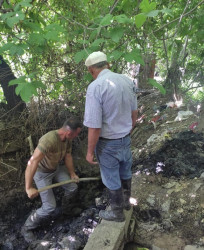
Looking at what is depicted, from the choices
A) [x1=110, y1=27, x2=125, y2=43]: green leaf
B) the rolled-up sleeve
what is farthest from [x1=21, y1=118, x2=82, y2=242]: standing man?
[x1=110, y1=27, x2=125, y2=43]: green leaf

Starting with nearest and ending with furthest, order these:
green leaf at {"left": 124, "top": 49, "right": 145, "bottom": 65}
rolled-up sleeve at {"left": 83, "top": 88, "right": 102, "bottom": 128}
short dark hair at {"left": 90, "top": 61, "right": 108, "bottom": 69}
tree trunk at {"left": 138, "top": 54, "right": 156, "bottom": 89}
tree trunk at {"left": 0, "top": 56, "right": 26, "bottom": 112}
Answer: green leaf at {"left": 124, "top": 49, "right": 145, "bottom": 65} < rolled-up sleeve at {"left": 83, "top": 88, "right": 102, "bottom": 128} < short dark hair at {"left": 90, "top": 61, "right": 108, "bottom": 69} < tree trunk at {"left": 0, "top": 56, "right": 26, "bottom": 112} < tree trunk at {"left": 138, "top": 54, "right": 156, "bottom": 89}

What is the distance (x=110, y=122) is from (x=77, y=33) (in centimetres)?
134

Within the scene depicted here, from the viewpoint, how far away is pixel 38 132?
200 inches

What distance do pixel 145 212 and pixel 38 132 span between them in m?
2.99

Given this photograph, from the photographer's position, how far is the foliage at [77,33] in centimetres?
203

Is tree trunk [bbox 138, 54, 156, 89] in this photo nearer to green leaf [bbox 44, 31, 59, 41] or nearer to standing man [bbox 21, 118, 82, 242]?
standing man [bbox 21, 118, 82, 242]

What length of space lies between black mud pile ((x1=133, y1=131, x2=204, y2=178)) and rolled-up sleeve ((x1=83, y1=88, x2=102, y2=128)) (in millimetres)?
2030

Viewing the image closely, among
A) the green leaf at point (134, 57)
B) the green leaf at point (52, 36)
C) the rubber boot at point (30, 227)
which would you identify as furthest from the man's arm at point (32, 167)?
the green leaf at point (134, 57)

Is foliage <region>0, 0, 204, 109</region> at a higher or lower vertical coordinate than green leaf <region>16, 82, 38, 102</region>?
higher

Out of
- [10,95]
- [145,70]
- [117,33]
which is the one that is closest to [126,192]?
[117,33]

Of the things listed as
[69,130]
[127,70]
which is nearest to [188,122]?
[127,70]

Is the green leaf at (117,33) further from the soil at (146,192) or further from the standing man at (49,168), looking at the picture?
the soil at (146,192)

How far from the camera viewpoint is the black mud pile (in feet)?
12.5

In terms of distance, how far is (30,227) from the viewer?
4.00 m
